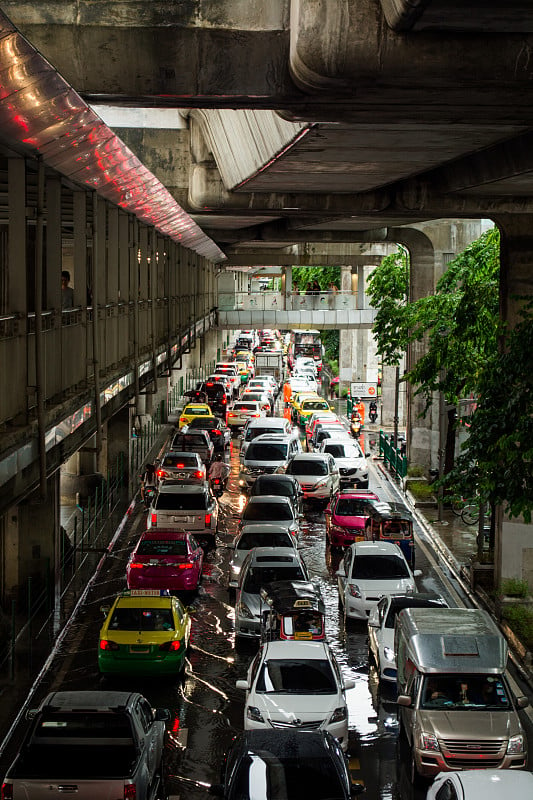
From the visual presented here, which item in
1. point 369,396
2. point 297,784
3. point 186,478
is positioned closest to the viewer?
point 297,784

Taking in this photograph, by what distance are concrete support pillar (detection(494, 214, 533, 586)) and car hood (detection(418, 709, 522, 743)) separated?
857cm

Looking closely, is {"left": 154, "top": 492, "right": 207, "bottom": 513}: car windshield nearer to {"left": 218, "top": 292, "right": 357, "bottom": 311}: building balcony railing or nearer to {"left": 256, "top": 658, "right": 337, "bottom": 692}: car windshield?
{"left": 256, "top": 658, "right": 337, "bottom": 692}: car windshield

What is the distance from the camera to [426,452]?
37.4 metres

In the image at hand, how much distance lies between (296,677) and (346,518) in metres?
13.7

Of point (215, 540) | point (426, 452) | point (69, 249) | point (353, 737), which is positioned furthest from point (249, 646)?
point (69, 249)

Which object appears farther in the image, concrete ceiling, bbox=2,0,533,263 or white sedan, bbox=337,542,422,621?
white sedan, bbox=337,542,422,621

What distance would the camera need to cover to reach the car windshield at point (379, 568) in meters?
21.4

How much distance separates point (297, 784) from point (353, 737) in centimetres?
455

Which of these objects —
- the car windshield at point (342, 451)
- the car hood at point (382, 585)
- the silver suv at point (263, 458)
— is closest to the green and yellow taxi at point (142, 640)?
the car hood at point (382, 585)

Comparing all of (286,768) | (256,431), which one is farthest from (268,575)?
(256,431)

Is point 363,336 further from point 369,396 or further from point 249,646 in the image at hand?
point 249,646

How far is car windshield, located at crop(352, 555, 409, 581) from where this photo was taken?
21.4m

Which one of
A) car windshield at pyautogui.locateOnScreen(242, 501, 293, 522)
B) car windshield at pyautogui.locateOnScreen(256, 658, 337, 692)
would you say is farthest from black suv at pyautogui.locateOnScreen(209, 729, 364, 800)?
car windshield at pyautogui.locateOnScreen(242, 501, 293, 522)

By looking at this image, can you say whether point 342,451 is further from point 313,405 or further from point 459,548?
point 313,405
